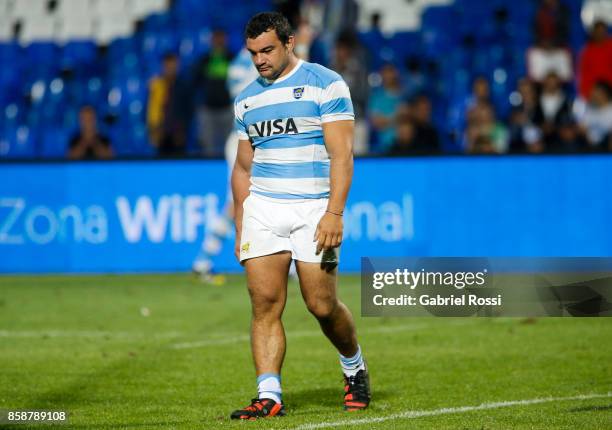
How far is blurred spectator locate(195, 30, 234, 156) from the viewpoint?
57.2 ft

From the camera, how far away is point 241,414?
22.9ft

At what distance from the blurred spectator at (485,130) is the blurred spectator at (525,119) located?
10.6 inches

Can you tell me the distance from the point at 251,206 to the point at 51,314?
5.76 metres

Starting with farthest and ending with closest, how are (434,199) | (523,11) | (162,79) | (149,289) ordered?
(523,11)
(162,79)
(434,199)
(149,289)

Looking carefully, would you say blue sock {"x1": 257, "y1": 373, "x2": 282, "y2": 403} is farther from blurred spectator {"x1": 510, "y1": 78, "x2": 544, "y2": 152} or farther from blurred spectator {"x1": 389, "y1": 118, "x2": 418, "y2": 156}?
blurred spectator {"x1": 510, "y1": 78, "x2": 544, "y2": 152}

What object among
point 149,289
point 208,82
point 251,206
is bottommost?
point 149,289

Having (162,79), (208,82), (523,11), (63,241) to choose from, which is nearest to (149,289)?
(63,241)

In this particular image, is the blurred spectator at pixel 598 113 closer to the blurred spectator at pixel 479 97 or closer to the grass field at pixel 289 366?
the blurred spectator at pixel 479 97

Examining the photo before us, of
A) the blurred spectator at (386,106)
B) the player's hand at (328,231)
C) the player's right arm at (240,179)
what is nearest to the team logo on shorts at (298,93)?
the player's right arm at (240,179)

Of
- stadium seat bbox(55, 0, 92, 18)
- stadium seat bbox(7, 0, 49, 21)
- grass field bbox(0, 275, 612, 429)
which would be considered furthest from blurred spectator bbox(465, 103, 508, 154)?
stadium seat bbox(7, 0, 49, 21)

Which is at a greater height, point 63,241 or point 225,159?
point 225,159

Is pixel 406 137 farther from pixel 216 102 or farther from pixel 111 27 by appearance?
pixel 111 27

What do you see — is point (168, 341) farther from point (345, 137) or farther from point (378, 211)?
point (378, 211)

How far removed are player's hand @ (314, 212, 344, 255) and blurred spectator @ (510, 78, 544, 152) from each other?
10645 millimetres
